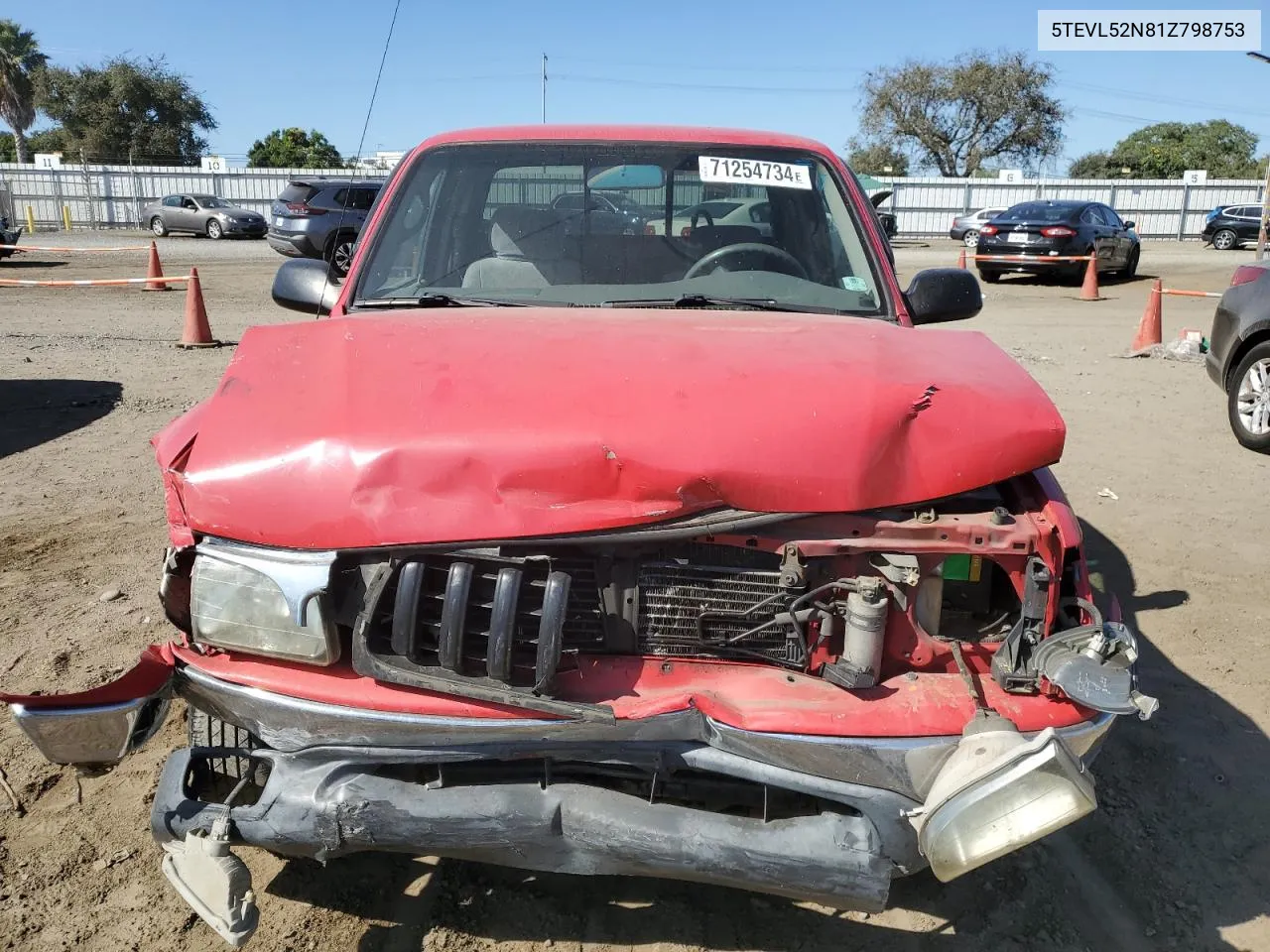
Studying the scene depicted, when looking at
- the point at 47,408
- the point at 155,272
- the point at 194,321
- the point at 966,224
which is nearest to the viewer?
the point at 47,408

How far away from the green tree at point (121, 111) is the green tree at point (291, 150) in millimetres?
4025

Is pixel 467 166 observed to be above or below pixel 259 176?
below

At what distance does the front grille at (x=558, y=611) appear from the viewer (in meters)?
1.92

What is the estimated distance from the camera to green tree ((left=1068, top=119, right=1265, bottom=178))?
56719 millimetres

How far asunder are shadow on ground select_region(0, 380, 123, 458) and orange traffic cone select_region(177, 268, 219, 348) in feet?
7.02

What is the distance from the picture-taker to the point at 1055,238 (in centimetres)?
1828

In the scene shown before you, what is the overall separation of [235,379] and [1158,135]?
263 ft

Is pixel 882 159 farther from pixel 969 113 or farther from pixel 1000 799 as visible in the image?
pixel 1000 799

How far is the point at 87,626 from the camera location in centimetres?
389

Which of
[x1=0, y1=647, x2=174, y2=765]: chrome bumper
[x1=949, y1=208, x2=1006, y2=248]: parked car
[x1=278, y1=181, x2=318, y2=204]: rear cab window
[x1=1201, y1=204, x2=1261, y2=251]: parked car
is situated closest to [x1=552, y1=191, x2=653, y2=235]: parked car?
[x1=0, y1=647, x2=174, y2=765]: chrome bumper

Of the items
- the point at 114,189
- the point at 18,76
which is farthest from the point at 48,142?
the point at 114,189

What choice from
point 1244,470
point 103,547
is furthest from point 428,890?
point 1244,470

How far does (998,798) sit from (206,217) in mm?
30581

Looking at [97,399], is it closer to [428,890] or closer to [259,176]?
[428,890]
